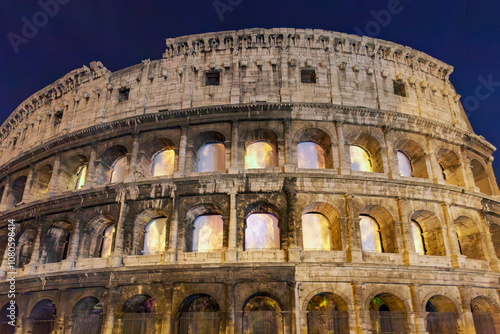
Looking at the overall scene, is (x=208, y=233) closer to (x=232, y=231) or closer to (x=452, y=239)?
(x=232, y=231)

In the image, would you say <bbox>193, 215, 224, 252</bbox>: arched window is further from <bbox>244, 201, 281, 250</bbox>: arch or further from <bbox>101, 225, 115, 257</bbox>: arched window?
<bbox>101, 225, 115, 257</bbox>: arched window

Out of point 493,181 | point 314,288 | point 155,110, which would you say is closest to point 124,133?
point 155,110

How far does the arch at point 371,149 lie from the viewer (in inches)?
685

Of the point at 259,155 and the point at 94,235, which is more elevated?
the point at 259,155

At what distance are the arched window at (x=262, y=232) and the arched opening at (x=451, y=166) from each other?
998 centimetres

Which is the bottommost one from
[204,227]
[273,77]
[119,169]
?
[204,227]

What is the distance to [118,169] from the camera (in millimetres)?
19141

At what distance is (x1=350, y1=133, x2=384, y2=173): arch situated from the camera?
17.4m

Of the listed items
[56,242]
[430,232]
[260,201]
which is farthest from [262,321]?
[56,242]

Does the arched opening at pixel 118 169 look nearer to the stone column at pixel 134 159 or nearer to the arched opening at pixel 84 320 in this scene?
the stone column at pixel 134 159

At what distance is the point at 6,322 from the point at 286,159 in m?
16.3

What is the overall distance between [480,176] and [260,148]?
1350 centimetres

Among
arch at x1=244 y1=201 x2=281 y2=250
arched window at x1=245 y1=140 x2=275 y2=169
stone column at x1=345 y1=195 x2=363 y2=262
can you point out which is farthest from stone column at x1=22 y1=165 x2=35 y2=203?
stone column at x1=345 y1=195 x2=363 y2=262

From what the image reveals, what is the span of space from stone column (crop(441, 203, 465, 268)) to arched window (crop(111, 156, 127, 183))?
16.2 m
